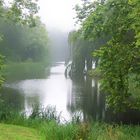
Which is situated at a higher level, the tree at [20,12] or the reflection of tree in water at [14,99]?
the tree at [20,12]

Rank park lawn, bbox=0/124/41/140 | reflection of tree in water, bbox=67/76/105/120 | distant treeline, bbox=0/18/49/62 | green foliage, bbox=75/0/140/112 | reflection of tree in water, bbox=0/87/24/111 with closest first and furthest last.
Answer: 1. park lawn, bbox=0/124/41/140
2. green foliage, bbox=75/0/140/112
3. reflection of tree in water, bbox=67/76/105/120
4. reflection of tree in water, bbox=0/87/24/111
5. distant treeline, bbox=0/18/49/62

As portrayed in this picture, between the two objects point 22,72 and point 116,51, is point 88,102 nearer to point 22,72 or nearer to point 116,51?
point 116,51

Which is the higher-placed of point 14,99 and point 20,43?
point 20,43

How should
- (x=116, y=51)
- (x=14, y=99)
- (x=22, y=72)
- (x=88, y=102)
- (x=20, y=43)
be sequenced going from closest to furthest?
(x=116, y=51) → (x=14, y=99) → (x=88, y=102) → (x=22, y=72) → (x=20, y=43)

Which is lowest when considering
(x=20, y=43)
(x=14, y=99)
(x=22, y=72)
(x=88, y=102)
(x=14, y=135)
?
(x=22, y=72)

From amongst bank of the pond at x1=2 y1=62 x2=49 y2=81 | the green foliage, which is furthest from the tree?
bank of the pond at x1=2 y1=62 x2=49 y2=81

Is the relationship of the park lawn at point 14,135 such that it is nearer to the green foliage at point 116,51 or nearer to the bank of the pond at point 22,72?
the green foliage at point 116,51

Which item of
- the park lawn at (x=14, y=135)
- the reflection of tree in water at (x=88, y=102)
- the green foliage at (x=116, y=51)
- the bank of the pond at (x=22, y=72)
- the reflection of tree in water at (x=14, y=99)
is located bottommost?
the bank of the pond at (x=22, y=72)

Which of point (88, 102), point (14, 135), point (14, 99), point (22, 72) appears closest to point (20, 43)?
point (22, 72)

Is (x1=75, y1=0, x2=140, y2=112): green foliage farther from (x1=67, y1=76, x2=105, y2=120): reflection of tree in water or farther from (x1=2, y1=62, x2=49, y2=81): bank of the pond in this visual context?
(x1=2, y1=62, x2=49, y2=81): bank of the pond

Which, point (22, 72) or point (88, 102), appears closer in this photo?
point (88, 102)

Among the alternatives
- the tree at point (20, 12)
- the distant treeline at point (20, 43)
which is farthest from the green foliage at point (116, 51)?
the distant treeline at point (20, 43)

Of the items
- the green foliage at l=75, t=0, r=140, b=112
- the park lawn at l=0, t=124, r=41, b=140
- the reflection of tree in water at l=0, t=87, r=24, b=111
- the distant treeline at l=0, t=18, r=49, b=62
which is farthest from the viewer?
the distant treeline at l=0, t=18, r=49, b=62

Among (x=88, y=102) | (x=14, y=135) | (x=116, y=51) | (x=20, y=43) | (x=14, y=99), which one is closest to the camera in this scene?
(x=14, y=135)
